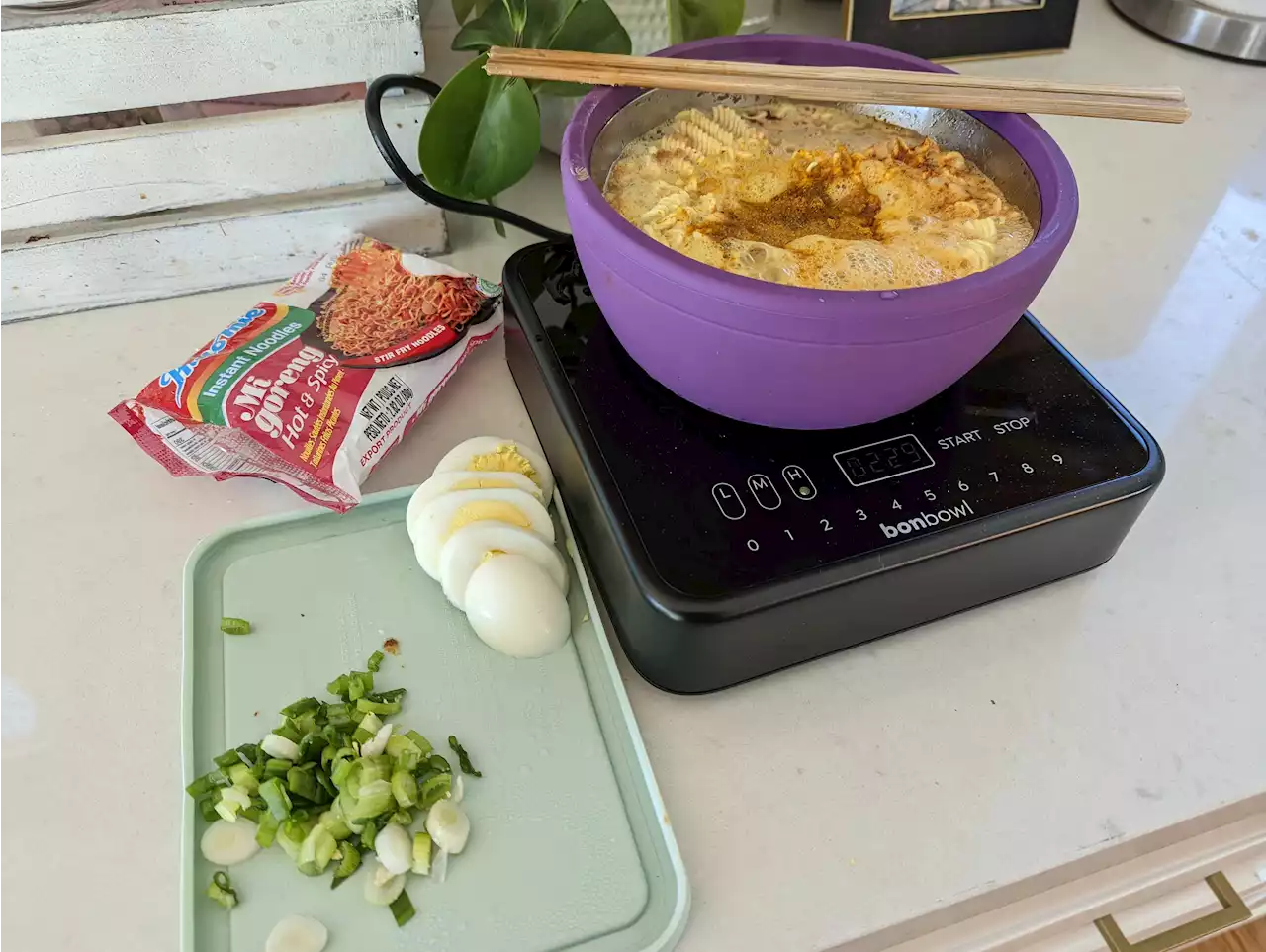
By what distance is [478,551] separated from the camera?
52 centimetres

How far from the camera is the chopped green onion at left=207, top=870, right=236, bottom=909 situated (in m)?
0.42

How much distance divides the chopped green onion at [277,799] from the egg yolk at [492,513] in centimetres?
16

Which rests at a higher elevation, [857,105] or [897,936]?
[857,105]

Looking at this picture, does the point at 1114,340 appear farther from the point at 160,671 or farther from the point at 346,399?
the point at 160,671

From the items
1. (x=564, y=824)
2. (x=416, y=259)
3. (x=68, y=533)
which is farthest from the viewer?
(x=416, y=259)

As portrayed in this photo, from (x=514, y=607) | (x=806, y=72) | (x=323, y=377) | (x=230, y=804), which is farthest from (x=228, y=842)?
(x=806, y=72)

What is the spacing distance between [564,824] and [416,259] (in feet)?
1.32

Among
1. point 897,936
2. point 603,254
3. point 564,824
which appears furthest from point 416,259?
point 897,936

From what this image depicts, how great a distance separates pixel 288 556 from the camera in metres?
0.55

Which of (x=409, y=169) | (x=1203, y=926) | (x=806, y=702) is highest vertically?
(x=409, y=169)

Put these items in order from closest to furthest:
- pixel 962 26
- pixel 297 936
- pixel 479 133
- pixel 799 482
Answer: pixel 297 936, pixel 799 482, pixel 479 133, pixel 962 26

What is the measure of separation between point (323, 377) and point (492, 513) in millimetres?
151

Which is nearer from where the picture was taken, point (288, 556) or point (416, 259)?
point (288, 556)

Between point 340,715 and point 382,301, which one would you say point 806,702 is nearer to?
point 340,715
